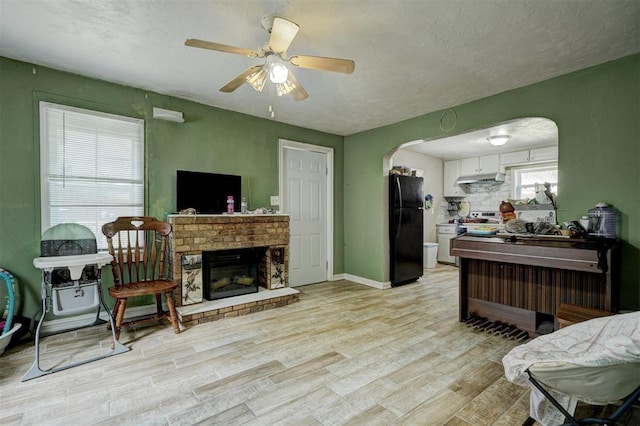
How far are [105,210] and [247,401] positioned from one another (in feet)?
8.32

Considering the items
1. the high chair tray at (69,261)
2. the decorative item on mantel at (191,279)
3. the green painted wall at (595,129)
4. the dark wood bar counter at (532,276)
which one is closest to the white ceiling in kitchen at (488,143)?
the green painted wall at (595,129)

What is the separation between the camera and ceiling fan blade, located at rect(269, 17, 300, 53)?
5.81ft

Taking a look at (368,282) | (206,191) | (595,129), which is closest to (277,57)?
(206,191)

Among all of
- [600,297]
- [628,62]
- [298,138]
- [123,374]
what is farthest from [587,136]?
[123,374]

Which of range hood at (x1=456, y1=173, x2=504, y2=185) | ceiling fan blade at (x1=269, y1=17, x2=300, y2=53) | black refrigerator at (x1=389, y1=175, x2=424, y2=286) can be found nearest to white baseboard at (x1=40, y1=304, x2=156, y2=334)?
ceiling fan blade at (x1=269, y1=17, x2=300, y2=53)

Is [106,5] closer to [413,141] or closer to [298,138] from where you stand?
[298,138]

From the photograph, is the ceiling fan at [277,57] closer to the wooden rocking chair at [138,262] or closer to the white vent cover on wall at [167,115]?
the white vent cover on wall at [167,115]

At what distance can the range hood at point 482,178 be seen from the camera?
606cm

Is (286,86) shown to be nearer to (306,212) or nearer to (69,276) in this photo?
(69,276)

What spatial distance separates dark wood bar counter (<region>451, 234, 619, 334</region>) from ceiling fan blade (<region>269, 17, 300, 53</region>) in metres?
2.46

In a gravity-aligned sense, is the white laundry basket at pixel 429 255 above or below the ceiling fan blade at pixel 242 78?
below

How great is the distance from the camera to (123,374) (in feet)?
7.09

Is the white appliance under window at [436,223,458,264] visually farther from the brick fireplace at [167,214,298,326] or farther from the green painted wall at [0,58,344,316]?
the brick fireplace at [167,214,298,326]

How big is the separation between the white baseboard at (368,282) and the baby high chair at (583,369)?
118 inches
